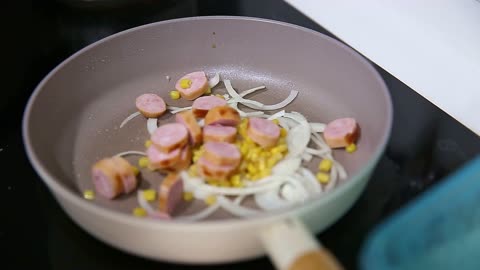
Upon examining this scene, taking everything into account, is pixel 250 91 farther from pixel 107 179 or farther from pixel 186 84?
pixel 107 179

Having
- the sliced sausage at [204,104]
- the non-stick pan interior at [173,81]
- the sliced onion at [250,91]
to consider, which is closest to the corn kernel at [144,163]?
→ the non-stick pan interior at [173,81]

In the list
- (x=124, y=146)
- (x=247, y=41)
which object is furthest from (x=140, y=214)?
(x=247, y=41)

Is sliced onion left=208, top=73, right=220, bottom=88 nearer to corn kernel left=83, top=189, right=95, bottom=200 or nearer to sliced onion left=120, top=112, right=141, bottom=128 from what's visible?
sliced onion left=120, top=112, right=141, bottom=128

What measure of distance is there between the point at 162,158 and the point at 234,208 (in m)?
0.13

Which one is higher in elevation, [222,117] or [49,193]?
[222,117]

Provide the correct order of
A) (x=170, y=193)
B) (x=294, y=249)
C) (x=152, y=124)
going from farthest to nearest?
(x=152, y=124), (x=170, y=193), (x=294, y=249)

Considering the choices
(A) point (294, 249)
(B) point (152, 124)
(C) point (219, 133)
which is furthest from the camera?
(B) point (152, 124)

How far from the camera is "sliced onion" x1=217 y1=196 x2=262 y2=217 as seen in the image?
2.68ft

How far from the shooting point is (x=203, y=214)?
0.82 m

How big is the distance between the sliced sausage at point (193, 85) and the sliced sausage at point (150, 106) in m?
0.05

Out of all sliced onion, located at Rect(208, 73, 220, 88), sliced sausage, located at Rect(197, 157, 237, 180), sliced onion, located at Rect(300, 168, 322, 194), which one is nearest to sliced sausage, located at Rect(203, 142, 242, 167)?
sliced sausage, located at Rect(197, 157, 237, 180)

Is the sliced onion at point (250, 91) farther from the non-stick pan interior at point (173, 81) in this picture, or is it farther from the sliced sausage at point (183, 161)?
the sliced sausage at point (183, 161)

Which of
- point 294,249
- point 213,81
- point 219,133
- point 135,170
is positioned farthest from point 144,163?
point 294,249

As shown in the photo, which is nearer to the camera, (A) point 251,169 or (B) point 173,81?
(A) point 251,169
